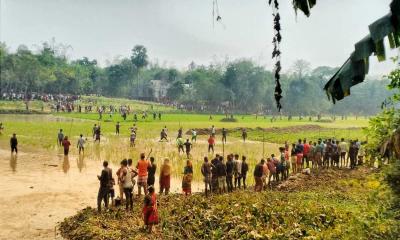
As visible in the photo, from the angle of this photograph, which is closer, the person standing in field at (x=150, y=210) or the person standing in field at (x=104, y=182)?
the person standing in field at (x=150, y=210)

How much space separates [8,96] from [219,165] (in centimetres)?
6743

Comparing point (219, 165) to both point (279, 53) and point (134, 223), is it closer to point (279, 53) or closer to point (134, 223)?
point (134, 223)

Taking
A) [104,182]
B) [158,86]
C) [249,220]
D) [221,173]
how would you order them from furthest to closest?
[158,86], [221,173], [104,182], [249,220]

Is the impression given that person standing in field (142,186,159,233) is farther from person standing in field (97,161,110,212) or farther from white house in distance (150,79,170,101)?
white house in distance (150,79,170,101)

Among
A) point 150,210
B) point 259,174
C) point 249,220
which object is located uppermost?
point 259,174

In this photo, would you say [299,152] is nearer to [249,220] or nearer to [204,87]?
[249,220]

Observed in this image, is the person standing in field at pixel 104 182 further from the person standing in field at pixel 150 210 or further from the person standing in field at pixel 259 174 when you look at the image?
the person standing in field at pixel 259 174

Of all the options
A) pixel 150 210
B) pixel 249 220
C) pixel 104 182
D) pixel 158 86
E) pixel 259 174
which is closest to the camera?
pixel 249 220

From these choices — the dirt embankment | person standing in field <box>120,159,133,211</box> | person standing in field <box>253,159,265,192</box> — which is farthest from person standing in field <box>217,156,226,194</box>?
the dirt embankment

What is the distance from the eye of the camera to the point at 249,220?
36.6ft

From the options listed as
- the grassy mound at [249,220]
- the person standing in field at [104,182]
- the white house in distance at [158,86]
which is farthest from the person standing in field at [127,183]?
the white house in distance at [158,86]

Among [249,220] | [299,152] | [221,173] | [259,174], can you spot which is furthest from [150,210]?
[299,152]

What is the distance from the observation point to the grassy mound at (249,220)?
8680 millimetres

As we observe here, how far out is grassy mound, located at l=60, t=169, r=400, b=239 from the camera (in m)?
8.68
